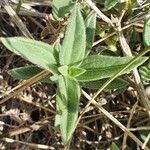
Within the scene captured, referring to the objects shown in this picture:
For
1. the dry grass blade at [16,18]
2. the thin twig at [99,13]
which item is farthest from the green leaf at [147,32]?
the dry grass blade at [16,18]

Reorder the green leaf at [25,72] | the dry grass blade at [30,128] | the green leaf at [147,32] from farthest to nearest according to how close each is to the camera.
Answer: the dry grass blade at [30,128] → the green leaf at [147,32] → the green leaf at [25,72]

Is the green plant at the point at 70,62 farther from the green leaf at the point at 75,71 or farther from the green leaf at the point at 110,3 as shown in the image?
the green leaf at the point at 110,3

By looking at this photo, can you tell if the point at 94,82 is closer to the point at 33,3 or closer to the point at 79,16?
the point at 79,16

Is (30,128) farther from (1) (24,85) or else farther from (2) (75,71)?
(2) (75,71)

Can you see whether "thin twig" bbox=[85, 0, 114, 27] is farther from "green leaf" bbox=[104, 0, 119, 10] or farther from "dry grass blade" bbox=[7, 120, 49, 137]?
"dry grass blade" bbox=[7, 120, 49, 137]

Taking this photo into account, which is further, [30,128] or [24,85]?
[30,128]

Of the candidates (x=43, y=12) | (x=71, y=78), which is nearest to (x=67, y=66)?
(x=71, y=78)

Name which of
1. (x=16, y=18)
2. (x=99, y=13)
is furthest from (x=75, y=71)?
(x=16, y=18)

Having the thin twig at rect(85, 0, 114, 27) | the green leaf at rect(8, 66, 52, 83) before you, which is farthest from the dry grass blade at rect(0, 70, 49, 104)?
the thin twig at rect(85, 0, 114, 27)
